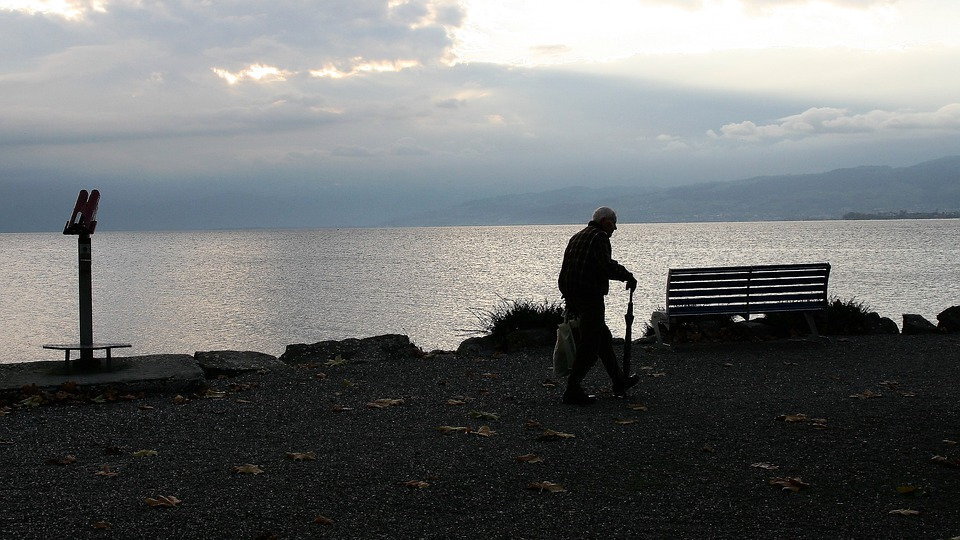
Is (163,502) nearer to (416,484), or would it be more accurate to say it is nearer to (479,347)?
(416,484)

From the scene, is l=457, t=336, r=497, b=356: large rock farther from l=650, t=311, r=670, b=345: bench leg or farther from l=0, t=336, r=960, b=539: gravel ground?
l=650, t=311, r=670, b=345: bench leg

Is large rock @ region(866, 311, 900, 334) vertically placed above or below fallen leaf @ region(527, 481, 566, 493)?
above

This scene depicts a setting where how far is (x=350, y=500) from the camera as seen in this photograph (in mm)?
5457

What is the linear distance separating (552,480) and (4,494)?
11.3 feet

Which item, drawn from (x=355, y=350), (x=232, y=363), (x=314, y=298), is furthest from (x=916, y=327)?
(x=314, y=298)

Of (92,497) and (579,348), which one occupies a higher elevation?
(579,348)

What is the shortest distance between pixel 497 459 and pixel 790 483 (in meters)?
1.97

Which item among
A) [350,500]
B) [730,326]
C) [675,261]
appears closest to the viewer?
[350,500]

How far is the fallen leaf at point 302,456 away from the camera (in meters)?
6.48

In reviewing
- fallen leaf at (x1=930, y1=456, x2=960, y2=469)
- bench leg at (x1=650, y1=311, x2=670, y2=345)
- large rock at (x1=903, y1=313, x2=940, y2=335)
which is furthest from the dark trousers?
large rock at (x1=903, y1=313, x2=940, y2=335)

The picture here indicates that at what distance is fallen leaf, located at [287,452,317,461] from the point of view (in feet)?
21.3

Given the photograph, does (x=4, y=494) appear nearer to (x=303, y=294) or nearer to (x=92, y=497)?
(x=92, y=497)

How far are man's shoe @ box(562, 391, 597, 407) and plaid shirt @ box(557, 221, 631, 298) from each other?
0.94m

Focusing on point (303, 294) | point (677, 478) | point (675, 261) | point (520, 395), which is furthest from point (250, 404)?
point (675, 261)
